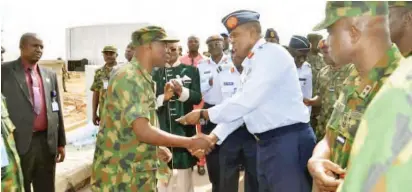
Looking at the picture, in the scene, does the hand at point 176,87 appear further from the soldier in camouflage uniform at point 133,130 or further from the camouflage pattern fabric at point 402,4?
the camouflage pattern fabric at point 402,4

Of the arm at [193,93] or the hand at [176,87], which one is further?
the arm at [193,93]

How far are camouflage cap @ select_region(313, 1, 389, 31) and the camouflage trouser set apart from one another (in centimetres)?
162

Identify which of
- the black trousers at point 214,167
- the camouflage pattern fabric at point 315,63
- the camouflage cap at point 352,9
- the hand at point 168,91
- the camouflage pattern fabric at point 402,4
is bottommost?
the black trousers at point 214,167

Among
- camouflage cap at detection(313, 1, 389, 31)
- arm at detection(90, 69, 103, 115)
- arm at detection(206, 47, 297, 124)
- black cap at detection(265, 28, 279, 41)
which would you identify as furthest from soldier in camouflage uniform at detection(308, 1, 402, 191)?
arm at detection(90, 69, 103, 115)

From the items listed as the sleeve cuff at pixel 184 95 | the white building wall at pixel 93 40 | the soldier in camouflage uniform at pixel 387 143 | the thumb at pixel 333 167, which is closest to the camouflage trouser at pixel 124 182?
the thumb at pixel 333 167

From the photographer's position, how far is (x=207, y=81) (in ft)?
16.9

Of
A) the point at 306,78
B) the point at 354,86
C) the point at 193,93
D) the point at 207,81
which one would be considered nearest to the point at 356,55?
the point at 354,86

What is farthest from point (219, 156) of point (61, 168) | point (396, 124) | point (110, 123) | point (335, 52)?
point (396, 124)

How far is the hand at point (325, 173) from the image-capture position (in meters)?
1.47

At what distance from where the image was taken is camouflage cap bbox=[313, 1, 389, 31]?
58.7 inches

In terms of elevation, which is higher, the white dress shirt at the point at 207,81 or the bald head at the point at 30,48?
the bald head at the point at 30,48

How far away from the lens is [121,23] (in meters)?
13.4

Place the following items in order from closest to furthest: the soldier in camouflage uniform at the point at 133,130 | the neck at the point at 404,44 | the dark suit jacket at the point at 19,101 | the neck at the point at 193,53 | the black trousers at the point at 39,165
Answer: the neck at the point at 404,44 → the soldier in camouflage uniform at the point at 133,130 → the dark suit jacket at the point at 19,101 → the black trousers at the point at 39,165 → the neck at the point at 193,53

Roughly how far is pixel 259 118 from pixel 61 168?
3.15m
